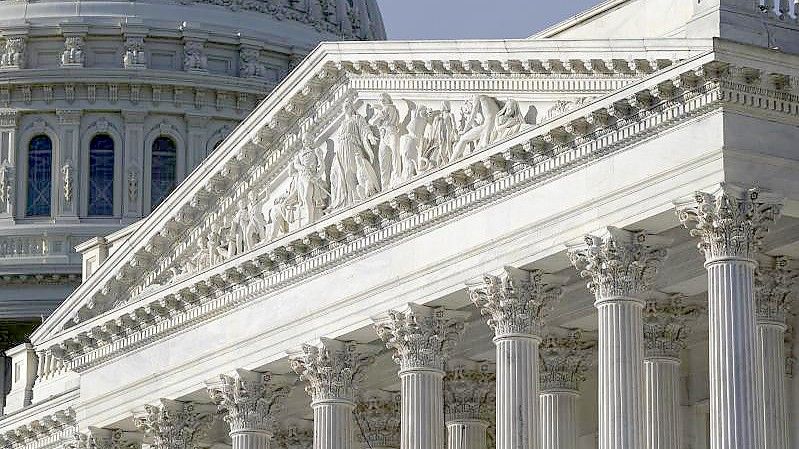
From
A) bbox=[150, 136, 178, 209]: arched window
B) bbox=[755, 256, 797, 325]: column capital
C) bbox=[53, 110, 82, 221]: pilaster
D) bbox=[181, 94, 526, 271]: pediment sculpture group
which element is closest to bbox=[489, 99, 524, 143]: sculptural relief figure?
bbox=[181, 94, 526, 271]: pediment sculpture group

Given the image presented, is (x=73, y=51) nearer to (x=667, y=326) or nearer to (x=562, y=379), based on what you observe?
(x=562, y=379)

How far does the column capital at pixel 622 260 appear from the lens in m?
58.8

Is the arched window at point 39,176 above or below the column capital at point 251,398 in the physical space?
above

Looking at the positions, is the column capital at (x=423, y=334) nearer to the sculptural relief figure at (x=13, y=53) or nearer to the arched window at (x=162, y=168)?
the arched window at (x=162, y=168)

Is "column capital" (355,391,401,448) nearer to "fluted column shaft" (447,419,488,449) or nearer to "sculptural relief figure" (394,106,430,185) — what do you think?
"fluted column shaft" (447,419,488,449)

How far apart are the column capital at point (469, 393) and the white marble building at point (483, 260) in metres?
0.07

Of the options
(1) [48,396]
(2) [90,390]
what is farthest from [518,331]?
(1) [48,396]

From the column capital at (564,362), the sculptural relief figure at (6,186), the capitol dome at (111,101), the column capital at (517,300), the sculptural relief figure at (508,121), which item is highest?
the capitol dome at (111,101)

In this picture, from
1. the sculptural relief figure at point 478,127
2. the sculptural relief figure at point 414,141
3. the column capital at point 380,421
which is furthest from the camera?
the column capital at point 380,421

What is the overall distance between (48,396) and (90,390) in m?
7.26

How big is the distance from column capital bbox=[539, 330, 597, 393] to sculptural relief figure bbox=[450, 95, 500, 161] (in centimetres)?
617

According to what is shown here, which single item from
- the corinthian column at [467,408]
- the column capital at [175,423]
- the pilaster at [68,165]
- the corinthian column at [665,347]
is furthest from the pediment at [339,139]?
the pilaster at [68,165]

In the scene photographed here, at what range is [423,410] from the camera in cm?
6519

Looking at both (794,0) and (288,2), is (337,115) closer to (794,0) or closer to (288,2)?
(794,0)
